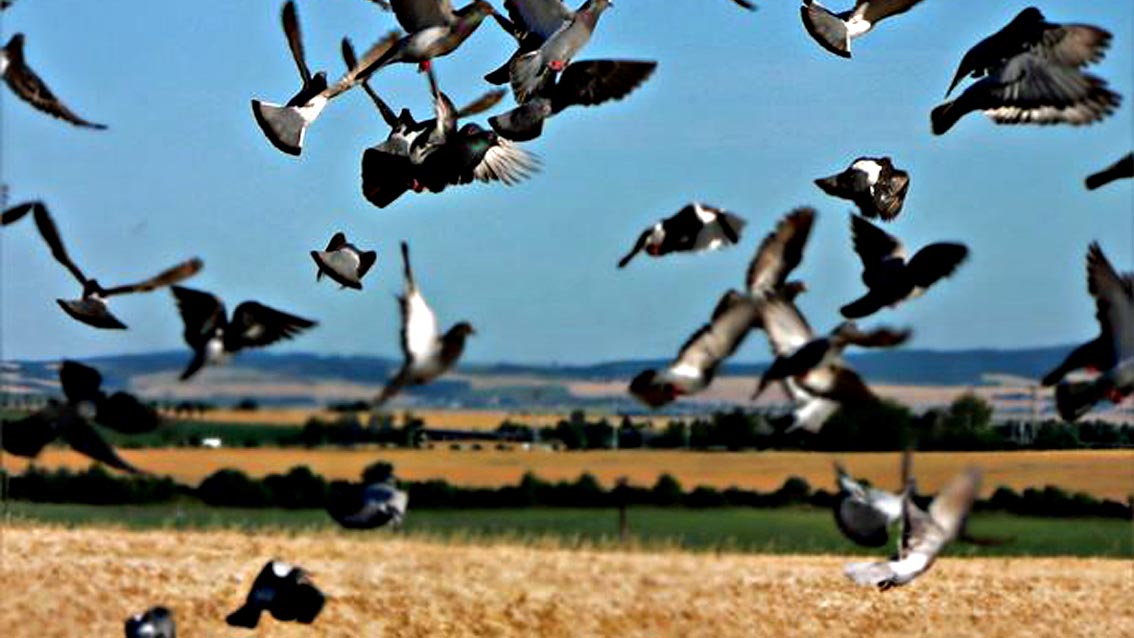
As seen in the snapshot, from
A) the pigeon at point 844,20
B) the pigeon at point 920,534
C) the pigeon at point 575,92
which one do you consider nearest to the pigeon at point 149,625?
the pigeon at point 920,534

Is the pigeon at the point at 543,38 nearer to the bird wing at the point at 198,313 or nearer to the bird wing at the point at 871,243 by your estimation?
the bird wing at the point at 871,243

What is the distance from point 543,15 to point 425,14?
0.52 meters

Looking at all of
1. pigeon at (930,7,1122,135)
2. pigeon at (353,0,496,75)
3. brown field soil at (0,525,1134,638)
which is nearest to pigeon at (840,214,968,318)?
pigeon at (930,7,1122,135)

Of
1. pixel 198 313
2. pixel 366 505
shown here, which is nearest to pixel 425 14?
pixel 198 313

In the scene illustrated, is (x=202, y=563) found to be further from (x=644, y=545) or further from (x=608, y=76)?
(x=608, y=76)

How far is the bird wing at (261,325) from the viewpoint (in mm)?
12773

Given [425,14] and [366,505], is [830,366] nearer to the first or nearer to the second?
[425,14]

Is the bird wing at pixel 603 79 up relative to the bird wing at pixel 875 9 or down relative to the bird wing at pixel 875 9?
down

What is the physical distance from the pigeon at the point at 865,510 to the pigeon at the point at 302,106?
685 cm

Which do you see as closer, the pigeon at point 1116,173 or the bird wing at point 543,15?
the bird wing at point 543,15

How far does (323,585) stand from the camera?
3194cm

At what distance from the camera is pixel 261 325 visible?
1285 cm

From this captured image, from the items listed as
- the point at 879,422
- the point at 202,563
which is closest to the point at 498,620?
the point at 202,563

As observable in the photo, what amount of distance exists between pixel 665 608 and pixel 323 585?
4.92 m
